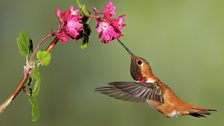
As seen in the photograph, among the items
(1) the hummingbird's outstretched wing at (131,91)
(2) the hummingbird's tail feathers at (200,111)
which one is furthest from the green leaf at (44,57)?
(2) the hummingbird's tail feathers at (200,111)

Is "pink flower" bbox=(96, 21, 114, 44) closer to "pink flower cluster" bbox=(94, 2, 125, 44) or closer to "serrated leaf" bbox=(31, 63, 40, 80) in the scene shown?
"pink flower cluster" bbox=(94, 2, 125, 44)

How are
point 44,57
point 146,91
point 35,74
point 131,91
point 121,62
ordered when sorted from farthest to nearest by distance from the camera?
1. point 121,62
2. point 146,91
3. point 131,91
4. point 44,57
5. point 35,74

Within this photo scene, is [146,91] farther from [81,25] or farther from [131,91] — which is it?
[81,25]

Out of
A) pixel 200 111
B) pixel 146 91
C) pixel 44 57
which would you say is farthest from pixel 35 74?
pixel 200 111

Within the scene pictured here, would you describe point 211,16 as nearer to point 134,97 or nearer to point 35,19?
point 35,19

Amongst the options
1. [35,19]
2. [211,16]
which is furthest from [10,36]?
[211,16]

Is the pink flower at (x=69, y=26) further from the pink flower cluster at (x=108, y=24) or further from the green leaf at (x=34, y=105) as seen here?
the green leaf at (x=34, y=105)
